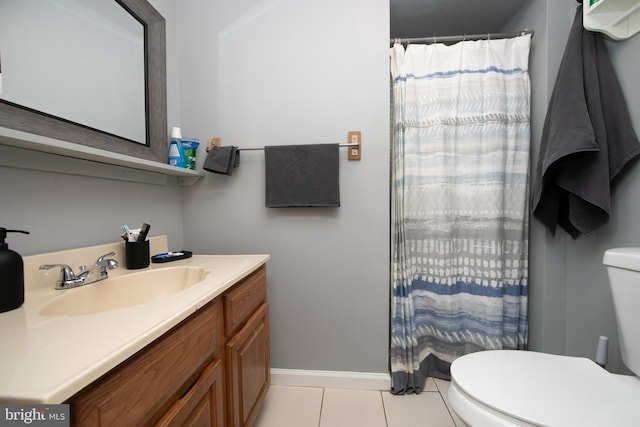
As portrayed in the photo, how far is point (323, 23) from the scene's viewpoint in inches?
53.1

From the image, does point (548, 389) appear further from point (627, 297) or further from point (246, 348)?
point (246, 348)

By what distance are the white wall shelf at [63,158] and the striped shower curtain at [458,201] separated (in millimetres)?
1317

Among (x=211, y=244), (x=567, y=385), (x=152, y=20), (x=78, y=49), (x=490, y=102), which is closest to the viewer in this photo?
(x=567, y=385)

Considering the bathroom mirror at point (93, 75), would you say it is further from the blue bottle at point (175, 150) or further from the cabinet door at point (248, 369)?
the cabinet door at point (248, 369)

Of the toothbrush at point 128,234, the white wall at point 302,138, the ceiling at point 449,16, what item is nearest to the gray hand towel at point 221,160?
the white wall at point 302,138

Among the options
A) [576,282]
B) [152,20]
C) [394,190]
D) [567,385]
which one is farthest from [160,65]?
[576,282]

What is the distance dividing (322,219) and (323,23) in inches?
43.8

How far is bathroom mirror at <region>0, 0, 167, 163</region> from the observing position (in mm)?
733

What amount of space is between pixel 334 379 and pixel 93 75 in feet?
6.01

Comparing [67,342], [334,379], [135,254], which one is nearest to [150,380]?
[67,342]

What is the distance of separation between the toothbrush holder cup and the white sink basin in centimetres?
9

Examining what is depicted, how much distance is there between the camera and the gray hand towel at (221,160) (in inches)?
51.7

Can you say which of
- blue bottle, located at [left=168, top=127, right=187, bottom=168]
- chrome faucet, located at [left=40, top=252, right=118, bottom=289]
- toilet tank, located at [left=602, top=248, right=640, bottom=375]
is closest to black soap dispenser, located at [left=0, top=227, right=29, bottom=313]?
chrome faucet, located at [left=40, top=252, right=118, bottom=289]

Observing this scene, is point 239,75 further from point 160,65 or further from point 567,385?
point 567,385
